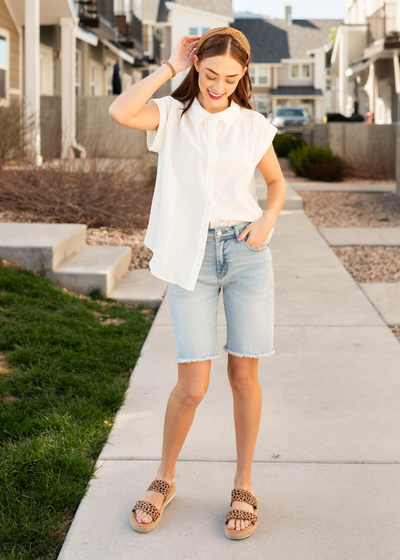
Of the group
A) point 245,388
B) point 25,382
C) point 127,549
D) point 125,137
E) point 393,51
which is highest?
point 393,51

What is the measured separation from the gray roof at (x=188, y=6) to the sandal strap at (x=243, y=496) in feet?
132

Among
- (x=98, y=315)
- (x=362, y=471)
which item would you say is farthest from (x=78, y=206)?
(x=362, y=471)

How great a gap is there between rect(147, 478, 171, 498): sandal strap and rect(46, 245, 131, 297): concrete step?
130 inches

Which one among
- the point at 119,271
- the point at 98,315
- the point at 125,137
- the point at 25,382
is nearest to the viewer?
the point at 25,382

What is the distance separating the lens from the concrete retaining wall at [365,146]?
15.9m

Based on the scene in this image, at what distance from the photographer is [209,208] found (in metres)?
2.35

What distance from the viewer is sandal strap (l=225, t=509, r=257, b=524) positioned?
97.9 inches

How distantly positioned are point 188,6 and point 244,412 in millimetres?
40061

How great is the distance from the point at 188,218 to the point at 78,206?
5.46 metres

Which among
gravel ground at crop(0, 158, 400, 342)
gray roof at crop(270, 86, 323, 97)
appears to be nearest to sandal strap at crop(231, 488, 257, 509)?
gravel ground at crop(0, 158, 400, 342)

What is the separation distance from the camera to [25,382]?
3.82 meters

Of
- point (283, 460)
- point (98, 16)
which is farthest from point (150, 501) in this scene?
point (98, 16)

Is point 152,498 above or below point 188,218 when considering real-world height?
below

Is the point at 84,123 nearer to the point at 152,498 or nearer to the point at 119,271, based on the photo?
the point at 119,271
